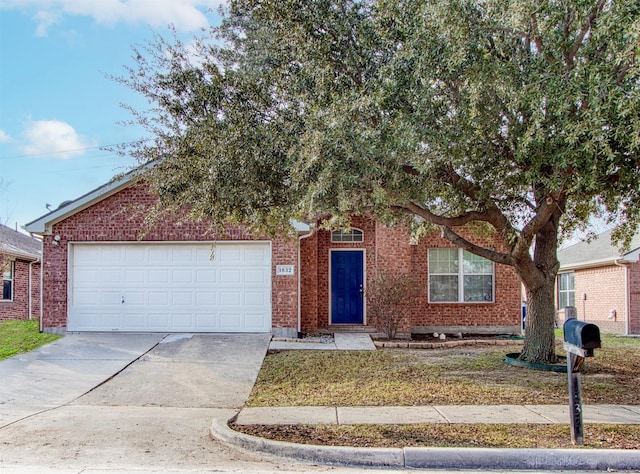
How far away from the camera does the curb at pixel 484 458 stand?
5.43m

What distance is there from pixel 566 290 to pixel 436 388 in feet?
60.2

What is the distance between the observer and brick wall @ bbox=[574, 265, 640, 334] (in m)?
19.2

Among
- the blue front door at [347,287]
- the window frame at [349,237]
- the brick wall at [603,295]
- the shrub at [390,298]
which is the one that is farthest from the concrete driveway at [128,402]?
the brick wall at [603,295]

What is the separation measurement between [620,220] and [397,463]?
8.50 metres

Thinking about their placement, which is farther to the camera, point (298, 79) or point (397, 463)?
point (298, 79)

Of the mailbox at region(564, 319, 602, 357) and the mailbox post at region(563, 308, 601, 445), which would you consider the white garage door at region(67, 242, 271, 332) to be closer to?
the mailbox post at region(563, 308, 601, 445)

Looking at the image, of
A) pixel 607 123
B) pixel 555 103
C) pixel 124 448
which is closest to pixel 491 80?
pixel 555 103

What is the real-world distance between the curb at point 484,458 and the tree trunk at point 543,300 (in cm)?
542

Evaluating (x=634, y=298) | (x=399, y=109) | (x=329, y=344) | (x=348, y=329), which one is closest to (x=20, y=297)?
(x=348, y=329)

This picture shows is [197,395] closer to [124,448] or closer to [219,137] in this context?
[124,448]

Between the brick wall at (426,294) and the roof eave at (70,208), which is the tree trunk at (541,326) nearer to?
the brick wall at (426,294)

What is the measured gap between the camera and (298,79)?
8500 mm

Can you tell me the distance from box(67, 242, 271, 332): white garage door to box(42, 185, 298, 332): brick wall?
25 centimetres

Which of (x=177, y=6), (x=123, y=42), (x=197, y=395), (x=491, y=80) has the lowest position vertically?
(x=197, y=395)
